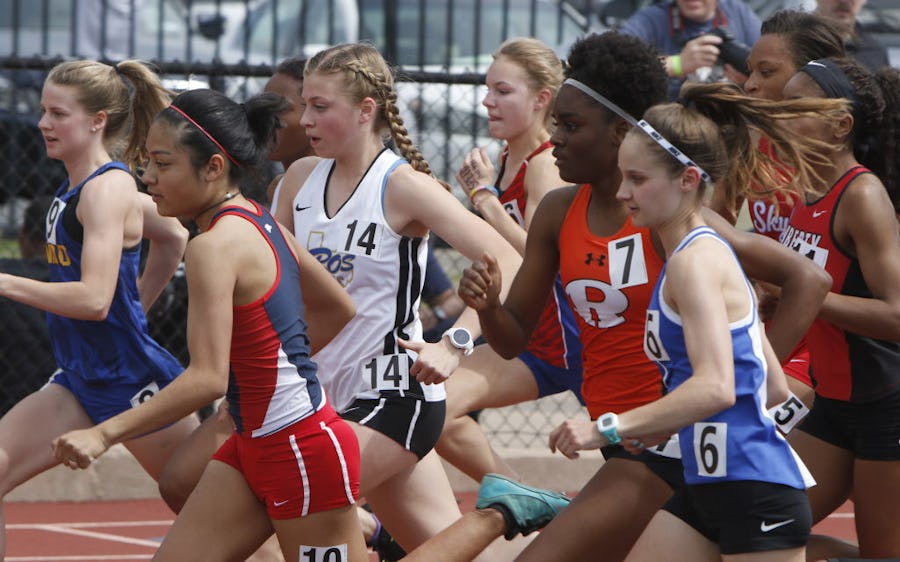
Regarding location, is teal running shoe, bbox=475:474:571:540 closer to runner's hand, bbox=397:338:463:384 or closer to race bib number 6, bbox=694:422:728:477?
runner's hand, bbox=397:338:463:384

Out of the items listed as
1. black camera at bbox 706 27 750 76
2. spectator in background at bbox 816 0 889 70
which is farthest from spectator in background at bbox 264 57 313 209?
spectator in background at bbox 816 0 889 70

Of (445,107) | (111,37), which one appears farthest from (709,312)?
(111,37)

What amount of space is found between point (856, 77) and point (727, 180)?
929 millimetres

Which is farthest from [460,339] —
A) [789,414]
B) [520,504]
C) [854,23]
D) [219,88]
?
[219,88]

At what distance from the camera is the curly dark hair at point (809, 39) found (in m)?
5.45

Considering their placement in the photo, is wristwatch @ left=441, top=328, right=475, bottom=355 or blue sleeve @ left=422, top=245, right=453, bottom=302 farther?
blue sleeve @ left=422, top=245, right=453, bottom=302

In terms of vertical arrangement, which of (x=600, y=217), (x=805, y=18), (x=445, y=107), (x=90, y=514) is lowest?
(x=90, y=514)

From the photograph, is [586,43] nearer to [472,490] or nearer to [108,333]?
[108,333]

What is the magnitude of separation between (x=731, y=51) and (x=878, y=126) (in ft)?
8.84

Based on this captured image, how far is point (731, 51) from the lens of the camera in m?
7.53

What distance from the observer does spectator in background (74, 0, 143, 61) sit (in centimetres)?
914

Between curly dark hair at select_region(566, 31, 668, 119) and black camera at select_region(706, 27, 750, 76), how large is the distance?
118 inches

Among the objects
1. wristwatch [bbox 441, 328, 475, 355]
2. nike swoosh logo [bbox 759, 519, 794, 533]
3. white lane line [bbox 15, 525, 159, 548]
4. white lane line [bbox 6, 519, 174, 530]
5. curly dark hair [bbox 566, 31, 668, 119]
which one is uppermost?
curly dark hair [bbox 566, 31, 668, 119]

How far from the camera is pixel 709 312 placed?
12.0 ft
